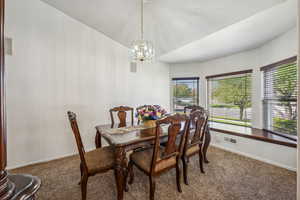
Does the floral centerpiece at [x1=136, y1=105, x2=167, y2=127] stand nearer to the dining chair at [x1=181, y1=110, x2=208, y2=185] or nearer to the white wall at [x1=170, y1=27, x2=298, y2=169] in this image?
the dining chair at [x1=181, y1=110, x2=208, y2=185]

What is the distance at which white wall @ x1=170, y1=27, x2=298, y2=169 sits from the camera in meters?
2.22

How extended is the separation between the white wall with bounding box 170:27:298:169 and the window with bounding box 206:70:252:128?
0.45ft

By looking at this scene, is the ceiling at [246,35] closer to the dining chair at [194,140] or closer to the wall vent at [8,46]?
the dining chair at [194,140]

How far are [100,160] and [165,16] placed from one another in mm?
2624

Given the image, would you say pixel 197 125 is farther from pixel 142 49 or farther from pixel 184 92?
pixel 184 92

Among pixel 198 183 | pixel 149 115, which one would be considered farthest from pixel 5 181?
pixel 198 183

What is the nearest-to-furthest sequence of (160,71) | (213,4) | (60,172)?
(213,4) → (60,172) → (160,71)

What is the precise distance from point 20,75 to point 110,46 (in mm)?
1890

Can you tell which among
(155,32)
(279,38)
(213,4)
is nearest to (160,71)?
(155,32)

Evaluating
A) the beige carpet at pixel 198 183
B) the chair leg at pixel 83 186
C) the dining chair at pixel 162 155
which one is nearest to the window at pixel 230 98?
the beige carpet at pixel 198 183

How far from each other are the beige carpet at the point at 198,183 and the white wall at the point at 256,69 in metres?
0.23

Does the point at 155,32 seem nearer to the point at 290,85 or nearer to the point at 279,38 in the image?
the point at 279,38

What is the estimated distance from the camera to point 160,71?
4.31 m

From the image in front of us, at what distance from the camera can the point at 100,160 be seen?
1.60 metres
